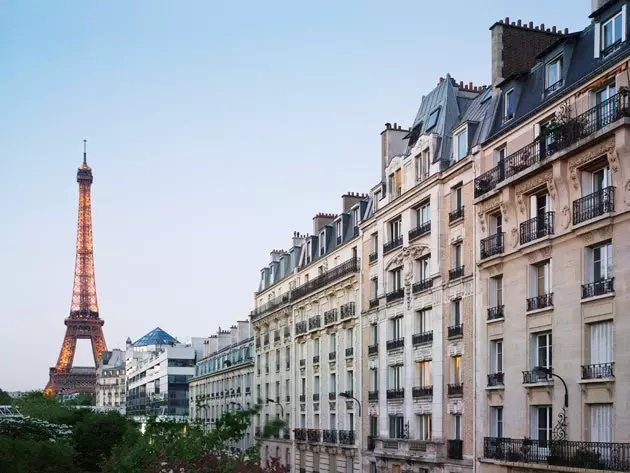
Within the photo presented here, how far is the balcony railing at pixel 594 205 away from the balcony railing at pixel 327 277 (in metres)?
25.2

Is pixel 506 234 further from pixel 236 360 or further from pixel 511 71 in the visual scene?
pixel 236 360

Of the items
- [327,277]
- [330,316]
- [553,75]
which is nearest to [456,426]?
[553,75]

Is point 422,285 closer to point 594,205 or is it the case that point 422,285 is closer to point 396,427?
point 396,427

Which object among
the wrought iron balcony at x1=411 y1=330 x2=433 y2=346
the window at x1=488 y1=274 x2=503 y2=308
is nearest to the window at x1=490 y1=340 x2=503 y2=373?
the window at x1=488 y1=274 x2=503 y2=308

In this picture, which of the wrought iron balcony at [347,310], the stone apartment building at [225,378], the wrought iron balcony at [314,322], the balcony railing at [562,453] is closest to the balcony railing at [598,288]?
the balcony railing at [562,453]

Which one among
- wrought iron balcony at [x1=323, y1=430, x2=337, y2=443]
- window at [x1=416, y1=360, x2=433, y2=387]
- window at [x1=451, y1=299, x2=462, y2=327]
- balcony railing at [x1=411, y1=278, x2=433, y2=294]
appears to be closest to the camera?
window at [x1=451, y1=299, x2=462, y2=327]

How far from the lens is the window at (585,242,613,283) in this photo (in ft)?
108

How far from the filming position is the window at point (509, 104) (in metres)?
41.4

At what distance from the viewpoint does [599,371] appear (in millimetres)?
32781

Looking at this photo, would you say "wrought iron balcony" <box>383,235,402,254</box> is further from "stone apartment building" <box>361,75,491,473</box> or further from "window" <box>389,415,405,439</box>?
"window" <box>389,415,405,439</box>

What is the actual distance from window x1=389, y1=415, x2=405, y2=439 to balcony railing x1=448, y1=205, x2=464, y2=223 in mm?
12221

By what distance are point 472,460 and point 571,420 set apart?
873 cm

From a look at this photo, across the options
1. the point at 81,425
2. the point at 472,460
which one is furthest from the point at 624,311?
the point at 81,425

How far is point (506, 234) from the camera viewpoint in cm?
3978
